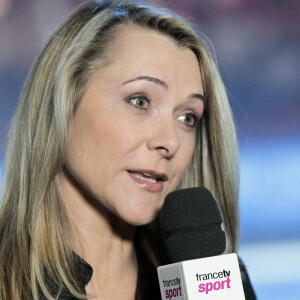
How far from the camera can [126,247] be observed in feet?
7.43

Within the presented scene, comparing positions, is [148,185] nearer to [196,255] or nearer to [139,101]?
[139,101]

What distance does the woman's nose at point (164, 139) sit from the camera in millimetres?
2062

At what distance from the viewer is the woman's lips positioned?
6.79 feet

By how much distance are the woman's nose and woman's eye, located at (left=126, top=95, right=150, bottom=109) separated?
68 mm

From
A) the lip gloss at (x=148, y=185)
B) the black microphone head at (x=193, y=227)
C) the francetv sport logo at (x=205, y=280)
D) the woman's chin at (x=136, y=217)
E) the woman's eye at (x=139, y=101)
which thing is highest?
the woman's eye at (x=139, y=101)

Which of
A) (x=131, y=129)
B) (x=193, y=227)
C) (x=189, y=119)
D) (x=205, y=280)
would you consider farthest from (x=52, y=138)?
(x=205, y=280)

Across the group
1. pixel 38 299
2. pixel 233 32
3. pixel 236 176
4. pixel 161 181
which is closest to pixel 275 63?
pixel 233 32

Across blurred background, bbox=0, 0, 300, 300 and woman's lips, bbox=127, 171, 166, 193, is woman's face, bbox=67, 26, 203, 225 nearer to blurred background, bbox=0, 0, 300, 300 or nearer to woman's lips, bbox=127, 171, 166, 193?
woman's lips, bbox=127, 171, 166, 193

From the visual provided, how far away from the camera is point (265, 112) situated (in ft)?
10.4

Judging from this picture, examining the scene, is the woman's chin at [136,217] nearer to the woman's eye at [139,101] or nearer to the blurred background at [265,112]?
the woman's eye at [139,101]

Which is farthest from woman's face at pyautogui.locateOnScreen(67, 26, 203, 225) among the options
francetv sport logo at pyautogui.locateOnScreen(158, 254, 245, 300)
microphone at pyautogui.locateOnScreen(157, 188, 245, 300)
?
francetv sport logo at pyautogui.locateOnScreen(158, 254, 245, 300)

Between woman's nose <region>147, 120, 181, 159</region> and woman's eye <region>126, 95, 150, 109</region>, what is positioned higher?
woman's eye <region>126, 95, 150, 109</region>

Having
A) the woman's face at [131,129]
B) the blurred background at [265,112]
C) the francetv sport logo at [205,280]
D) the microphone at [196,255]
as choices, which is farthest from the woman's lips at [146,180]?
the blurred background at [265,112]

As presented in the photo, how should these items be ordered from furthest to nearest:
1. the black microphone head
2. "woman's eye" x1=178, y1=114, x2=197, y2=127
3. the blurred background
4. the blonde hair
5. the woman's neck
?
the blurred background, "woman's eye" x1=178, y1=114, x2=197, y2=127, the woman's neck, the blonde hair, the black microphone head
